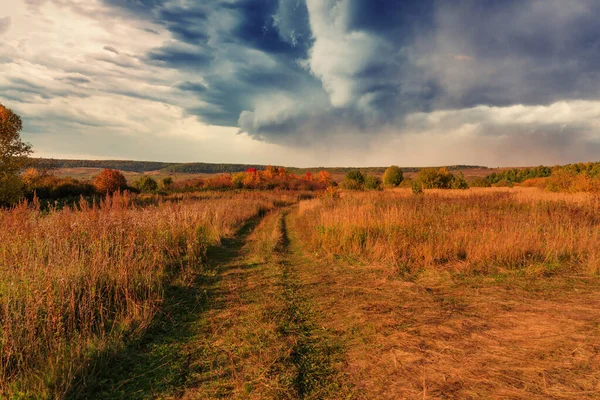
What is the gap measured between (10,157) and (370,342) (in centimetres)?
2818

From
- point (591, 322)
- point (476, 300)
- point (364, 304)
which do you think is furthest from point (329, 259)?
point (591, 322)

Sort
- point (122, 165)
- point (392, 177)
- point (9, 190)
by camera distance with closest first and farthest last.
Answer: point (9, 190) → point (392, 177) → point (122, 165)

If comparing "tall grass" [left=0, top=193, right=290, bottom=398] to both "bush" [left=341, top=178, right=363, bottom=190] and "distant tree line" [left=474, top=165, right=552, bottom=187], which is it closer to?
"bush" [left=341, top=178, right=363, bottom=190]

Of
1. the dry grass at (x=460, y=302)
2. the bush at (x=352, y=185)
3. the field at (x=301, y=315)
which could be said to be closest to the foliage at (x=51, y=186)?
the bush at (x=352, y=185)

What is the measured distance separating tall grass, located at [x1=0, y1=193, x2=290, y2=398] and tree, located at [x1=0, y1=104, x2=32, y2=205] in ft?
57.5

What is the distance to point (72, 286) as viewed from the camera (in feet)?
15.5

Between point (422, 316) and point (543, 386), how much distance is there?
1859mm

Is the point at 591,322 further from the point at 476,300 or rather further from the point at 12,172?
the point at 12,172

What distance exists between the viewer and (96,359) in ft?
11.8

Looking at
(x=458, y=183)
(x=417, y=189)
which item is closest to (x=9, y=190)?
(x=417, y=189)

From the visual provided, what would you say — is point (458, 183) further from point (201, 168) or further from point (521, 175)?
point (201, 168)

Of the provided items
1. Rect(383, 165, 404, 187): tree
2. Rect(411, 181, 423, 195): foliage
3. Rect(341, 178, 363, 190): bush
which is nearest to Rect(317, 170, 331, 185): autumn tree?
Rect(383, 165, 404, 187): tree

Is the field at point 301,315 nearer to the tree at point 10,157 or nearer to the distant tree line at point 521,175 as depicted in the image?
the tree at point 10,157

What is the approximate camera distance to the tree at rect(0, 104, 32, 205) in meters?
20.9
